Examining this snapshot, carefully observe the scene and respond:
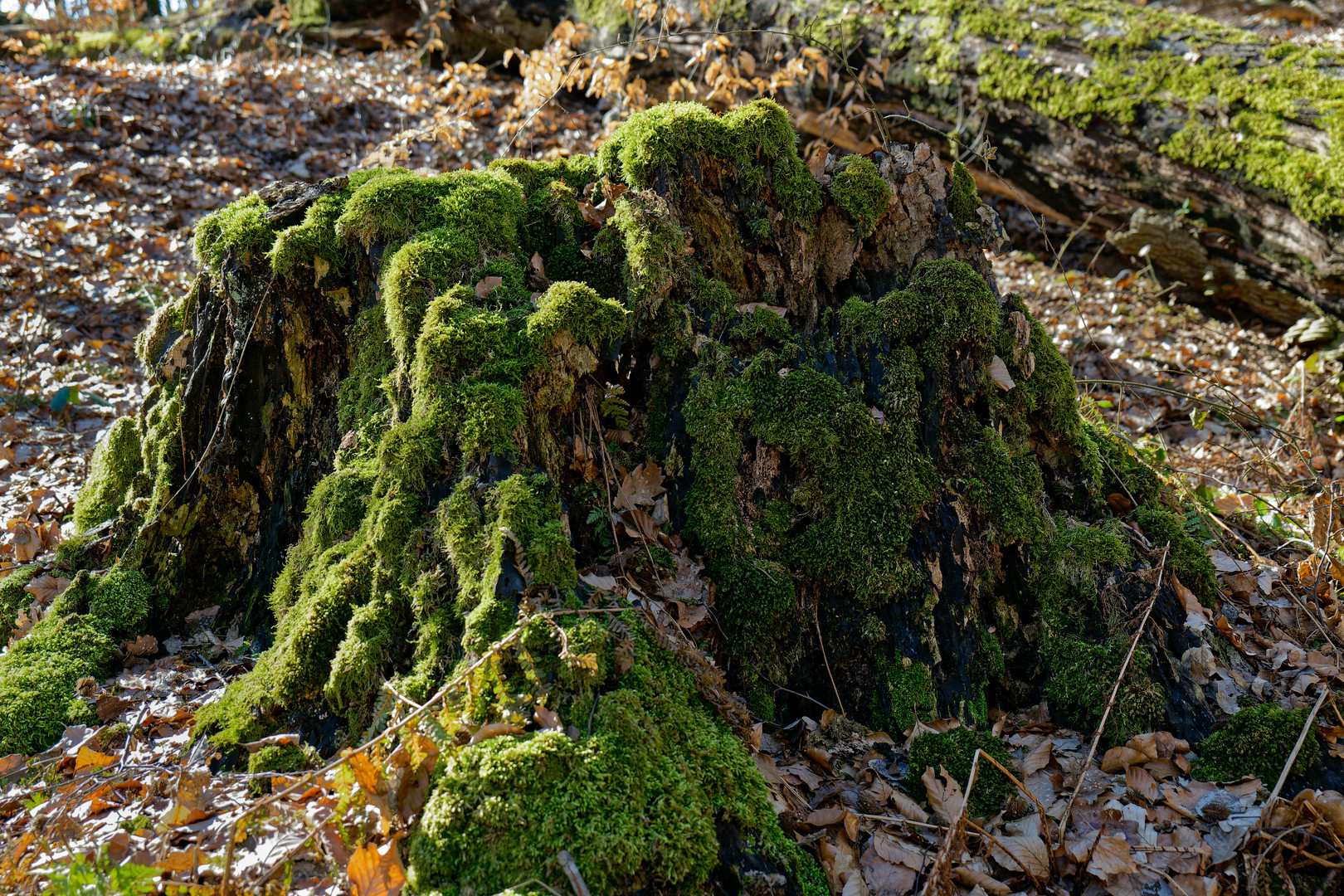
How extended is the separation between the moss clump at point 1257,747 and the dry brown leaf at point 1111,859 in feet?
1.97

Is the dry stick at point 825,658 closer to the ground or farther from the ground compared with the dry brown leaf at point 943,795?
farther from the ground

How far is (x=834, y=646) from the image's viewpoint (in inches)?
124

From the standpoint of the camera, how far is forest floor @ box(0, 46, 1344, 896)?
2.45 metres

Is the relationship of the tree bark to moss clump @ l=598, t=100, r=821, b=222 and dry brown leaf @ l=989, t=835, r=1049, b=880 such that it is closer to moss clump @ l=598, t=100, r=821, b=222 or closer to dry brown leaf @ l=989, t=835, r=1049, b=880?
moss clump @ l=598, t=100, r=821, b=222

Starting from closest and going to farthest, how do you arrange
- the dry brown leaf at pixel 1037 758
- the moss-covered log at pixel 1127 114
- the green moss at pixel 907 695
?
the dry brown leaf at pixel 1037 758 → the green moss at pixel 907 695 → the moss-covered log at pixel 1127 114

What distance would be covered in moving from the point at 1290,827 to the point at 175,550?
15.2 ft

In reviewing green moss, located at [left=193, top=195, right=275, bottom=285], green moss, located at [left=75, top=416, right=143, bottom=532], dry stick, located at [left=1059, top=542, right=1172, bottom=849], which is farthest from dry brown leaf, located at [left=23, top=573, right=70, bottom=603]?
dry stick, located at [left=1059, top=542, right=1172, bottom=849]

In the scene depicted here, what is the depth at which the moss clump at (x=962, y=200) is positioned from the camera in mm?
3789

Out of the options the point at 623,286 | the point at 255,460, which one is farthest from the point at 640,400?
the point at 255,460

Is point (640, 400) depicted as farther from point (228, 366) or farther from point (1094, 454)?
point (1094, 454)

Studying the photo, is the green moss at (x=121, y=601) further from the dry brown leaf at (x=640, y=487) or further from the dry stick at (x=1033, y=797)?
the dry stick at (x=1033, y=797)

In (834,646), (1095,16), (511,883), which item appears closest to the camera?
(511,883)

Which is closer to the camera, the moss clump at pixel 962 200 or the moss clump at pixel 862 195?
the moss clump at pixel 862 195

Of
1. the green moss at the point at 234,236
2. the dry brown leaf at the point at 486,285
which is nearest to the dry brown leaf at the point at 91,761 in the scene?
the green moss at the point at 234,236
